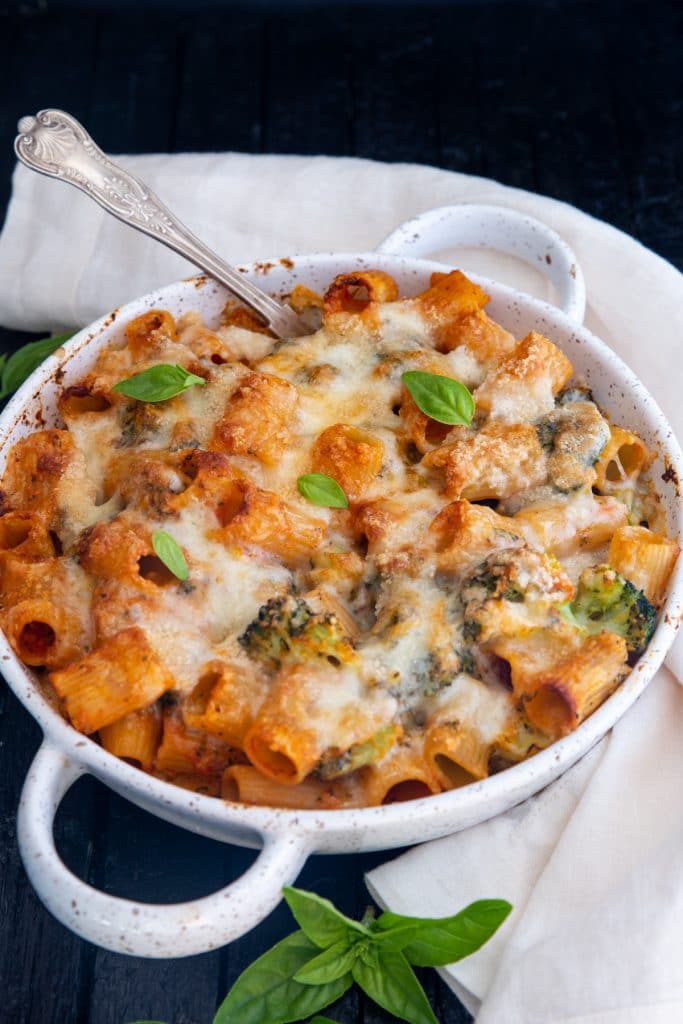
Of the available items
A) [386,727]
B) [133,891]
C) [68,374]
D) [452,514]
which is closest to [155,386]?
[68,374]

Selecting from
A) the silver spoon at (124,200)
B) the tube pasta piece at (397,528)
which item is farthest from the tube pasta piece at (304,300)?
the tube pasta piece at (397,528)

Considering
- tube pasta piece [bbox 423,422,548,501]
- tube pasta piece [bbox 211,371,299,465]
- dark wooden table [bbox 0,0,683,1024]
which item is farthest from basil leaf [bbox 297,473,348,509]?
dark wooden table [bbox 0,0,683,1024]

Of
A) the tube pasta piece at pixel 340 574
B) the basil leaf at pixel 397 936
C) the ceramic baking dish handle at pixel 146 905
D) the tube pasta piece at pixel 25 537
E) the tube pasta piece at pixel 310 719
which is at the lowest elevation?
the basil leaf at pixel 397 936

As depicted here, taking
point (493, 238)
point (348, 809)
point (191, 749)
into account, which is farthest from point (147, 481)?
point (493, 238)

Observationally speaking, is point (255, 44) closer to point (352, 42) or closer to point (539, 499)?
point (352, 42)

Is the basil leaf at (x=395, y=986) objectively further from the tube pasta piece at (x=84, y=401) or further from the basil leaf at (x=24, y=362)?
the basil leaf at (x=24, y=362)
